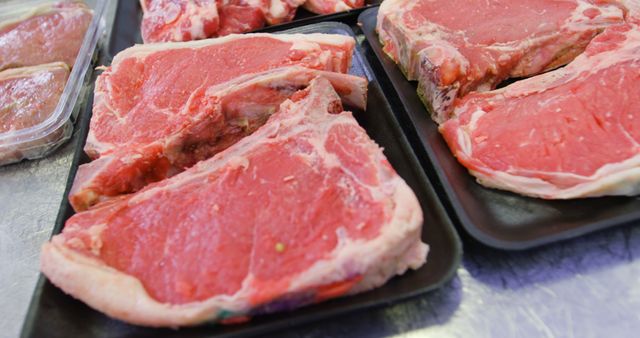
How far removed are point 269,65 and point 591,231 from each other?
1.55 m

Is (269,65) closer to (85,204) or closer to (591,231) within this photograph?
(85,204)

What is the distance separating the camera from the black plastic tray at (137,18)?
10.2 ft

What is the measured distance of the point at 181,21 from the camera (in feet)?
10.3

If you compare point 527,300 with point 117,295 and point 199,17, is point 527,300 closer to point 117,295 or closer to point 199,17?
A: point 117,295

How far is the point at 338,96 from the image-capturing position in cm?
219

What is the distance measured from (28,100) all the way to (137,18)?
1.17 m

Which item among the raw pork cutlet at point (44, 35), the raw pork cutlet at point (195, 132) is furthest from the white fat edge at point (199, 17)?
the raw pork cutlet at point (195, 132)

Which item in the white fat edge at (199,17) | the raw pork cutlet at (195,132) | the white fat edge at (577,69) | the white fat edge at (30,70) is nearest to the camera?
the raw pork cutlet at (195,132)

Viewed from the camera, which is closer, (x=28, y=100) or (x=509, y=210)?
(x=509, y=210)

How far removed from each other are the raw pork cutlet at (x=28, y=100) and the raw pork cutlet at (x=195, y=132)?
2.56 ft

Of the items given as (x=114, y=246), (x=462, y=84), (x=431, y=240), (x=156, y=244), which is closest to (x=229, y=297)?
(x=156, y=244)

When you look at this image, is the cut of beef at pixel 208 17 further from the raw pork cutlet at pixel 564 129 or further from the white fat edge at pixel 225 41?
the raw pork cutlet at pixel 564 129

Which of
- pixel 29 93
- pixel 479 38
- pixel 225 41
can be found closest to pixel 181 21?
pixel 225 41

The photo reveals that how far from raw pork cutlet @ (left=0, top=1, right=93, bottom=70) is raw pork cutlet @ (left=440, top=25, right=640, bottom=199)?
2570 mm
